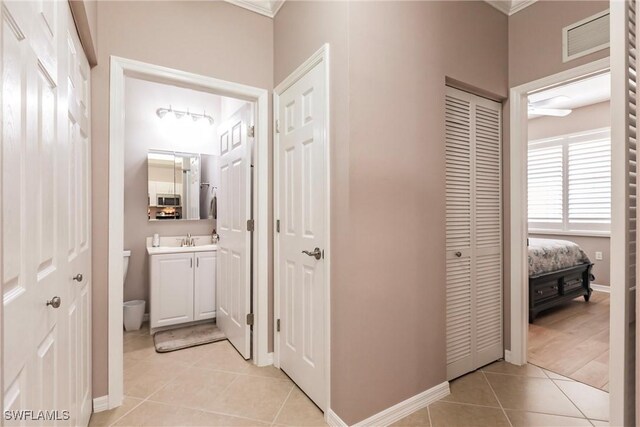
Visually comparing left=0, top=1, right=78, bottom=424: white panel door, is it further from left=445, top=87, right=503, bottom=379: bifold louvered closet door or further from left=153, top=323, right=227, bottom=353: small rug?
left=445, top=87, right=503, bottom=379: bifold louvered closet door

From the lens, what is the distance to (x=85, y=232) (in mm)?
1681

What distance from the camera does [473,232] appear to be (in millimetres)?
2434

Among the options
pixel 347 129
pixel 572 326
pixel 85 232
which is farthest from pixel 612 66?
pixel 572 326

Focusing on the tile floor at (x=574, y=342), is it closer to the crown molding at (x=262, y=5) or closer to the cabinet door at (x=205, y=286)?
the cabinet door at (x=205, y=286)

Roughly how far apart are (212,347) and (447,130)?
2704 millimetres

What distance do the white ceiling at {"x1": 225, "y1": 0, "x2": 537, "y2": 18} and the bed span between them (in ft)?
8.32

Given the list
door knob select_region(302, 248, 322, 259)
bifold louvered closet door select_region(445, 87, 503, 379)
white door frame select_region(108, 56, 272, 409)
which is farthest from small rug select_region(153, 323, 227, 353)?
bifold louvered closet door select_region(445, 87, 503, 379)

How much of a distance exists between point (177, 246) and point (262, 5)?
269cm

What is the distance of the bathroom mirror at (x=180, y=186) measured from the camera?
3.63 m

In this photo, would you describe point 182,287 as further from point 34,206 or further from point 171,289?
point 34,206

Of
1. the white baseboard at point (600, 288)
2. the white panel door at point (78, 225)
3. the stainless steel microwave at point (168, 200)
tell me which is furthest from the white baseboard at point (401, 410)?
the white baseboard at point (600, 288)


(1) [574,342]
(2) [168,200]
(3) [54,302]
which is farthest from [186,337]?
(1) [574,342]

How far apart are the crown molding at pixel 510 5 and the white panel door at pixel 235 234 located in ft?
7.00

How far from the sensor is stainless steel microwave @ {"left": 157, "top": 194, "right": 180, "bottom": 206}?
144 inches
